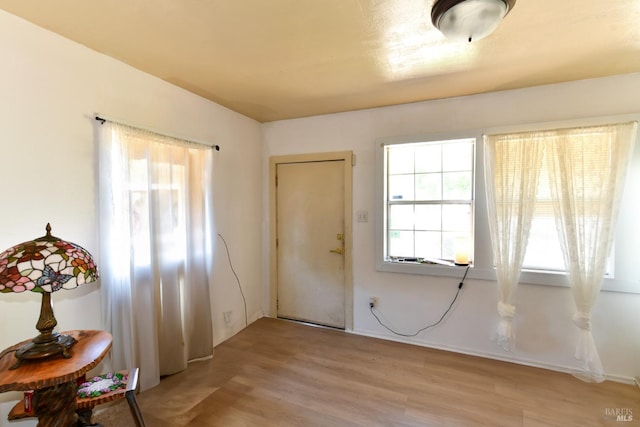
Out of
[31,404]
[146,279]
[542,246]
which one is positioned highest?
[542,246]

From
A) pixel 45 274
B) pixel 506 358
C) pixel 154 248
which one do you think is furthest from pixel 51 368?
pixel 506 358

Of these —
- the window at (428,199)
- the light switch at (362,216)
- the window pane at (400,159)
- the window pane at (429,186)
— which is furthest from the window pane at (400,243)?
the window pane at (400,159)

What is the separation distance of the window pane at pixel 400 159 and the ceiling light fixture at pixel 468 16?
5.25 feet

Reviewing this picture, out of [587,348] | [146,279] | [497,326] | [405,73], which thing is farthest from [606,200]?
[146,279]

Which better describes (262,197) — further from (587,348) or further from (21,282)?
(587,348)

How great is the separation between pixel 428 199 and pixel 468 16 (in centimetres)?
184

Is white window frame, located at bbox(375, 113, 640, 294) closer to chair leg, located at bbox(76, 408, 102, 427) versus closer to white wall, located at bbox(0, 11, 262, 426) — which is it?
white wall, located at bbox(0, 11, 262, 426)

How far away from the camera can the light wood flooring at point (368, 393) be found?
1.91m

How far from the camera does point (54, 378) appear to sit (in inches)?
47.6

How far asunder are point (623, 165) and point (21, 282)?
3.83m

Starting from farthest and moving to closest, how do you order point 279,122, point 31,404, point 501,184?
point 279,122, point 501,184, point 31,404

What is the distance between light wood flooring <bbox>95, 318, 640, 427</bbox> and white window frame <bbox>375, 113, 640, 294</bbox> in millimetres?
792

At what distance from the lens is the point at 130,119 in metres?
2.15

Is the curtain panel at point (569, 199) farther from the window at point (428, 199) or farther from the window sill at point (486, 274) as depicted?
the window at point (428, 199)
